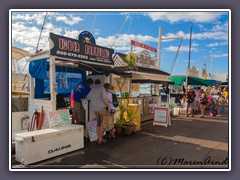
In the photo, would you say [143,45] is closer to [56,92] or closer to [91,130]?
[91,130]

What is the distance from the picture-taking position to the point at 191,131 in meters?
8.09

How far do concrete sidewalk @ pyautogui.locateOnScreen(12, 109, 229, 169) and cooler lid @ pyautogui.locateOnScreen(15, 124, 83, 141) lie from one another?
0.59 metres

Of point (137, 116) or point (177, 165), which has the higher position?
point (137, 116)

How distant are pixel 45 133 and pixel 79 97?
2.29 m

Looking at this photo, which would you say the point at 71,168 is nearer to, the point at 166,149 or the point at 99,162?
the point at 99,162

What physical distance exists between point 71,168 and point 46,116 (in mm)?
2095

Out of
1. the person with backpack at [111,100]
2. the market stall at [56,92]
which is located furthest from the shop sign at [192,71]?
the person with backpack at [111,100]

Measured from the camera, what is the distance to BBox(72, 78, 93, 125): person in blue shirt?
6988 mm

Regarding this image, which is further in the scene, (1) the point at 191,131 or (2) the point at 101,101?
(1) the point at 191,131

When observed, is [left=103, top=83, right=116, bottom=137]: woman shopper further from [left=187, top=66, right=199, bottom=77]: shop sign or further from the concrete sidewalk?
[left=187, top=66, right=199, bottom=77]: shop sign

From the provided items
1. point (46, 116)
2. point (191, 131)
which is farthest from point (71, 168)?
point (191, 131)

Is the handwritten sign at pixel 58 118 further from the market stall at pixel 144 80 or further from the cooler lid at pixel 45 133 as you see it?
the market stall at pixel 144 80

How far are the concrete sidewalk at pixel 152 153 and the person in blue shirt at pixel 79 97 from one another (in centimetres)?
92

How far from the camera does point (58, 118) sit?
5.64m
